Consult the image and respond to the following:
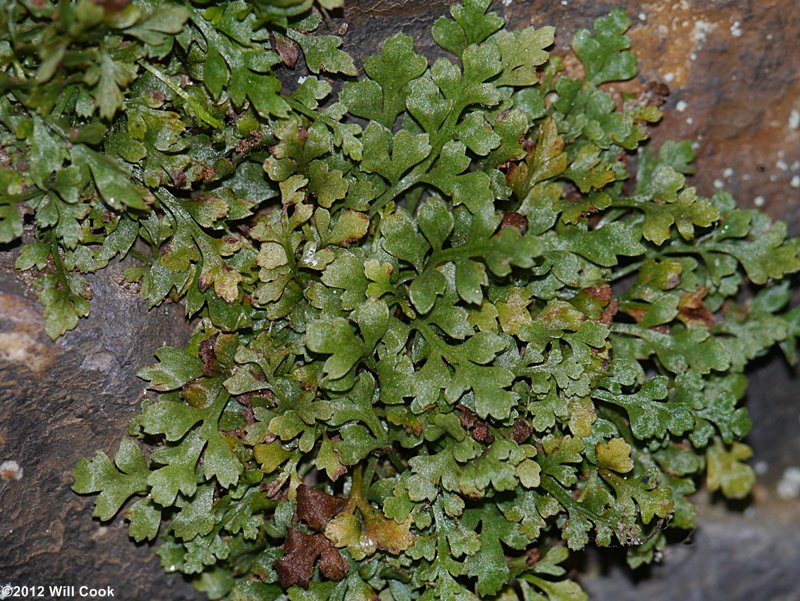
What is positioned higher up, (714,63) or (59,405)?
(714,63)

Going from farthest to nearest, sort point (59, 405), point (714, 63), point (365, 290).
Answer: point (714, 63), point (59, 405), point (365, 290)

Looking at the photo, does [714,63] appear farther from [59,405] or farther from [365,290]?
[59,405]

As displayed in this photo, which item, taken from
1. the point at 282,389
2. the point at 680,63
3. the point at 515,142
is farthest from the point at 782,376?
the point at 282,389

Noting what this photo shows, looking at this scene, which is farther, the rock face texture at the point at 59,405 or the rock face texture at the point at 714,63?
the rock face texture at the point at 714,63

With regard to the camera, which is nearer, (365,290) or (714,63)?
(365,290)

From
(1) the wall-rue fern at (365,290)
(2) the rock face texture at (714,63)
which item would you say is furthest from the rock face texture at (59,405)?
(2) the rock face texture at (714,63)

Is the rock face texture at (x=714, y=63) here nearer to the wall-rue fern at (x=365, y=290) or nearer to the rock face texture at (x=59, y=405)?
the wall-rue fern at (x=365, y=290)

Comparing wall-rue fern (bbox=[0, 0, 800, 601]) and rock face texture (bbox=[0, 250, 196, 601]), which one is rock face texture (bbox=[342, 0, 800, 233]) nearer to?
wall-rue fern (bbox=[0, 0, 800, 601])

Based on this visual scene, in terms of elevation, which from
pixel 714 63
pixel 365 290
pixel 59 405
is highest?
pixel 714 63

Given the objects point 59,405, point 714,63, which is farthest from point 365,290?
point 714,63

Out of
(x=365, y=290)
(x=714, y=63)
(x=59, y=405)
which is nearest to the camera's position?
A: (x=365, y=290)
